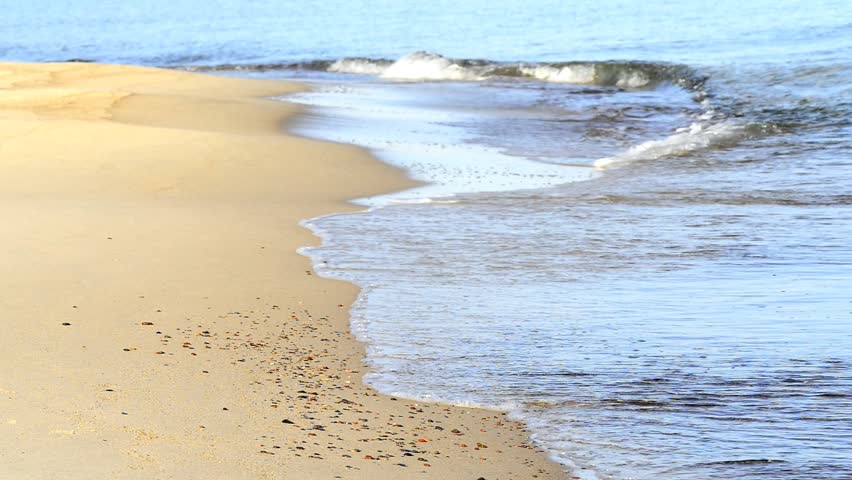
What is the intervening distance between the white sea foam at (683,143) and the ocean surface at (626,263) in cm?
6

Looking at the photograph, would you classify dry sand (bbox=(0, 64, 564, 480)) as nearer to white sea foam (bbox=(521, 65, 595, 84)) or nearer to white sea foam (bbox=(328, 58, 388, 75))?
white sea foam (bbox=(521, 65, 595, 84))

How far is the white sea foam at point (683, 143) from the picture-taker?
12.1 metres

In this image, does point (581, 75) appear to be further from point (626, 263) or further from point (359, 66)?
point (626, 263)

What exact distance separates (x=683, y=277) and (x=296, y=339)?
228 centimetres

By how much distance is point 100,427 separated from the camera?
3672 mm

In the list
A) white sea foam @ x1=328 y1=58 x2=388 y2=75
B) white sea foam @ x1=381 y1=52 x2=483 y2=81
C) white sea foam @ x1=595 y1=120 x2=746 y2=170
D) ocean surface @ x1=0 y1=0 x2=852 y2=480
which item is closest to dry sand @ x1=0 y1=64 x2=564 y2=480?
ocean surface @ x1=0 y1=0 x2=852 y2=480

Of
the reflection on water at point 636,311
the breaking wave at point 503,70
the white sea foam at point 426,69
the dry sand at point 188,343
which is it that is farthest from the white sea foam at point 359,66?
the dry sand at point 188,343

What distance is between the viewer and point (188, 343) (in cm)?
479

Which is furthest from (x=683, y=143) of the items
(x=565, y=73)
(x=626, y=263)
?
(x=565, y=73)

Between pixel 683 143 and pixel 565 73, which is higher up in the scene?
pixel 565 73

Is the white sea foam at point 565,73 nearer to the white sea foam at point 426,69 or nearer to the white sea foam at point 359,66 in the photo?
the white sea foam at point 426,69

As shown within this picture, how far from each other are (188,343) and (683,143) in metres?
9.16

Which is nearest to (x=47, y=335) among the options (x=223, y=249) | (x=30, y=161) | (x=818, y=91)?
(x=223, y=249)

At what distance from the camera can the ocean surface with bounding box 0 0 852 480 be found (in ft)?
13.6
